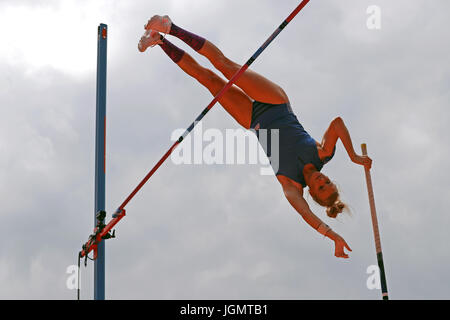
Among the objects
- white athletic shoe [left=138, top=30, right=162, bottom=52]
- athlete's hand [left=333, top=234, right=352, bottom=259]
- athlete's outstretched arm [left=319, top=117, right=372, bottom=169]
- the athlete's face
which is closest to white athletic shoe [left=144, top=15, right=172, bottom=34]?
white athletic shoe [left=138, top=30, right=162, bottom=52]

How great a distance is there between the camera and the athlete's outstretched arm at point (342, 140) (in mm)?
6801

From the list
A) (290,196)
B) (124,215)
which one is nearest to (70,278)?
(124,215)

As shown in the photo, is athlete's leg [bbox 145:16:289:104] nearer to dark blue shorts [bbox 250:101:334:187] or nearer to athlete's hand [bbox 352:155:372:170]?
dark blue shorts [bbox 250:101:334:187]

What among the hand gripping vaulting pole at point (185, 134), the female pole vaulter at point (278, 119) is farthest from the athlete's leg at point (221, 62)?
the hand gripping vaulting pole at point (185, 134)

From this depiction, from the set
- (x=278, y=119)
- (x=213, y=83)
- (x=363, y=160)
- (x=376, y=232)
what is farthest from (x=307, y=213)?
(x=213, y=83)

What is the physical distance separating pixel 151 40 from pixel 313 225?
258 cm

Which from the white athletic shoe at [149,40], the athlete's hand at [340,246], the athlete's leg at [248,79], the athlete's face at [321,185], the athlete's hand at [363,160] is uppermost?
the white athletic shoe at [149,40]

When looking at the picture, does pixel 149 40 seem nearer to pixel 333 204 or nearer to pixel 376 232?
pixel 333 204

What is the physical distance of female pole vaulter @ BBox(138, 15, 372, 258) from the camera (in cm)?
686

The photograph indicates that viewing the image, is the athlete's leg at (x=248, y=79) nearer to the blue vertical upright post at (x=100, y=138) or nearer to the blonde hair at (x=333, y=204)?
the blonde hair at (x=333, y=204)

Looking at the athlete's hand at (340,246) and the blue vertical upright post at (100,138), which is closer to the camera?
the athlete's hand at (340,246)

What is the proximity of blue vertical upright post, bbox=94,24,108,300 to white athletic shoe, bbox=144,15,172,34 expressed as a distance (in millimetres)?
907

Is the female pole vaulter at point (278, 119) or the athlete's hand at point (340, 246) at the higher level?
the female pole vaulter at point (278, 119)
